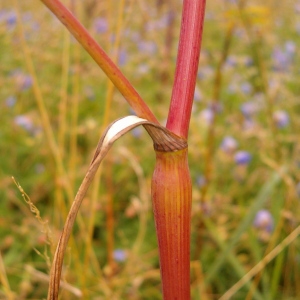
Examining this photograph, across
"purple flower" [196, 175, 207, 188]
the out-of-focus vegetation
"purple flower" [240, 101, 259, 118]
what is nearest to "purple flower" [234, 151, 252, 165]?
the out-of-focus vegetation

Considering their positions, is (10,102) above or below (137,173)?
above

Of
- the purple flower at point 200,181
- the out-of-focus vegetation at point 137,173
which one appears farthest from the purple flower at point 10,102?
the purple flower at point 200,181

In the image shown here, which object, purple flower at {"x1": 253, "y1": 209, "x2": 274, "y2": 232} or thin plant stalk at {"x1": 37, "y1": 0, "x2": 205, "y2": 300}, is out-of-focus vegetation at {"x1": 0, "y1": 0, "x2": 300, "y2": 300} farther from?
thin plant stalk at {"x1": 37, "y1": 0, "x2": 205, "y2": 300}

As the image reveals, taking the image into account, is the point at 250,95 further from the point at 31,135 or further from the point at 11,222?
the point at 11,222

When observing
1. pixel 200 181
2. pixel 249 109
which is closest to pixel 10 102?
pixel 200 181

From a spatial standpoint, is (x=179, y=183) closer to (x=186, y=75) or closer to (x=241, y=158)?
(x=186, y=75)

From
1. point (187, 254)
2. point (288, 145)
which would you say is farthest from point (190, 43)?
point (288, 145)
